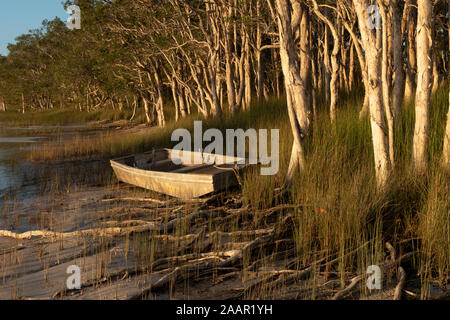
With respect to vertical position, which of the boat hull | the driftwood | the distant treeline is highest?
the distant treeline

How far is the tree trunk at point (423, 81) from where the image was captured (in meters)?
5.43

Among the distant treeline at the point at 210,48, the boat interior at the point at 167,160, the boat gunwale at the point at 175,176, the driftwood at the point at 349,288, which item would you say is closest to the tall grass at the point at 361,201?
the driftwood at the point at 349,288

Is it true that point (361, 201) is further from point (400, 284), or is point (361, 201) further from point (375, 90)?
point (375, 90)

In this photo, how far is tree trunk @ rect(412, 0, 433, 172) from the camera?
543 cm

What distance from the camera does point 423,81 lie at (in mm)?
5578

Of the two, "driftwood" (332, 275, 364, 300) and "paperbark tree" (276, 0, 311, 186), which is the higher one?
"paperbark tree" (276, 0, 311, 186)

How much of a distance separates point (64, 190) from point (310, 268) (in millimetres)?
7993

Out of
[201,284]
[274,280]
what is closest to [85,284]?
[201,284]

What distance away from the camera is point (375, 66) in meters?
5.71

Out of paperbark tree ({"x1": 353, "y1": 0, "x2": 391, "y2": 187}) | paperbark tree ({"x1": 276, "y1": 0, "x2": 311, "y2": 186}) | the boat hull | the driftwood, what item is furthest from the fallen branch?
the boat hull

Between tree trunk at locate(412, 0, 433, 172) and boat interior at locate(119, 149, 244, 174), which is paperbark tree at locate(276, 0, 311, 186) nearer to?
tree trunk at locate(412, 0, 433, 172)

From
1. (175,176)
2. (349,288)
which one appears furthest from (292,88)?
(349,288)
